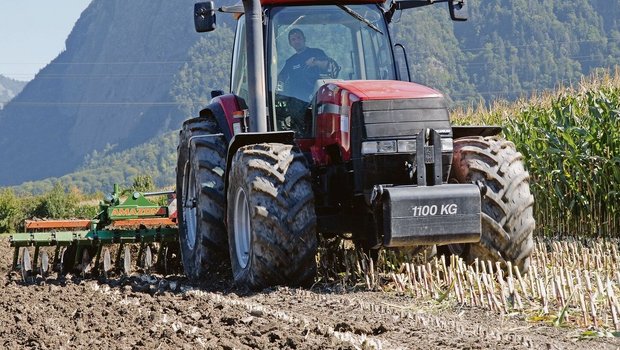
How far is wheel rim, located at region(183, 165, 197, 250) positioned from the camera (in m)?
9.31

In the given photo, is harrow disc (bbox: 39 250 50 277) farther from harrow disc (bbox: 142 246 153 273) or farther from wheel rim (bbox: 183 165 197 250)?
wheel rim (bbox: 183 165 197 250)

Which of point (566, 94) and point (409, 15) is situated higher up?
point (409, 15)

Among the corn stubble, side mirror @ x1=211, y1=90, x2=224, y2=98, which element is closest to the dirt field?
the corn stubble

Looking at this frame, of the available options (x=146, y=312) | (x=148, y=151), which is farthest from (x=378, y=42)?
(x=148, y=151)

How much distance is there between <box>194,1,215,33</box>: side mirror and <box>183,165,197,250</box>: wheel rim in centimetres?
176

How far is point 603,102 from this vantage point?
11852 millimetres

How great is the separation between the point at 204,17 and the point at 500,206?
107 inches

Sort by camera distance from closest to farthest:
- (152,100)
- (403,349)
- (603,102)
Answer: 1. (403,349)
2. (603,102)
3. (152,100)

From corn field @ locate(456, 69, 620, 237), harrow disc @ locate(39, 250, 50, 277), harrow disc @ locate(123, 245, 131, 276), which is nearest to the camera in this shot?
harrow disc @ locate(39, 250, 50, 277)

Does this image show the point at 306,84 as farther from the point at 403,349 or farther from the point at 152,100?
the point at 152,100

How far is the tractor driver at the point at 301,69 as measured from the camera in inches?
318

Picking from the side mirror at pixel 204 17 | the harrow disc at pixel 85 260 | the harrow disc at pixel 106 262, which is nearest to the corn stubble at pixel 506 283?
the side mirror at pixel 204 17

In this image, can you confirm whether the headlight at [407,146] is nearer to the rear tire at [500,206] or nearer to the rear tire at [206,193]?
the rear tire at [500,206]

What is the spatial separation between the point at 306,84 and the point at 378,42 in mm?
828
